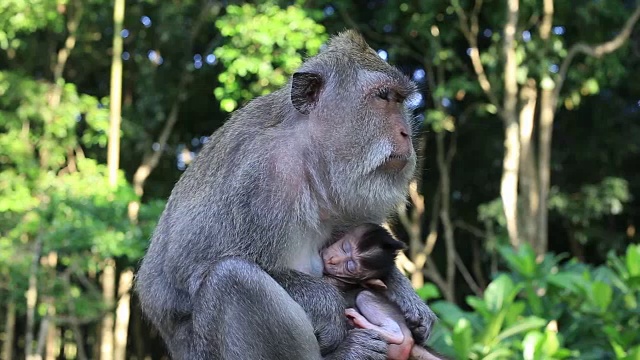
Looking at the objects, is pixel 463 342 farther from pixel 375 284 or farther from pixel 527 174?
pixel 527 174

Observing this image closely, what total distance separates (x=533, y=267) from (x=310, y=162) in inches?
130

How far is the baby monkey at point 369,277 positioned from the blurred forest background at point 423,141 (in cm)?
166

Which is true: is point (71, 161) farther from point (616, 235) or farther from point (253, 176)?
point (253, 176)

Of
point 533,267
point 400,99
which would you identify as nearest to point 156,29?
point 533,267

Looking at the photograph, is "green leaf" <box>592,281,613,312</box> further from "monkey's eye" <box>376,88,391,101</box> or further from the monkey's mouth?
"monkey's eye" <box>376,88,391,101</box>

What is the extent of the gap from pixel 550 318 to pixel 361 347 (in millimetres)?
3285

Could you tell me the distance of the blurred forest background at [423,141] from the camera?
21.9 feet

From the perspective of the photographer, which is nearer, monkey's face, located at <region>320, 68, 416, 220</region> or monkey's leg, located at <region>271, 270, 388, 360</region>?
monkey's leg, located at <region>271, 270, 388, 360</region>

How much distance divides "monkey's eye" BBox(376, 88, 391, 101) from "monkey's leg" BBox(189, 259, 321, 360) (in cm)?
98

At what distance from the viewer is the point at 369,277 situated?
3.86 m

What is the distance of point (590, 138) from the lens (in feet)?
57.0

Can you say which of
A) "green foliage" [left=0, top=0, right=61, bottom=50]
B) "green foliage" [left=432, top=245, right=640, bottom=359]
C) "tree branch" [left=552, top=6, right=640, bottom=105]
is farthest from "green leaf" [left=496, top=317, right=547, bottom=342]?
"green foliage" [left=0, top=0, right=61, bottom=50]

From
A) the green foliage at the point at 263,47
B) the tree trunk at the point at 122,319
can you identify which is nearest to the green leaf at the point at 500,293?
the green foliage at the point at 263,47

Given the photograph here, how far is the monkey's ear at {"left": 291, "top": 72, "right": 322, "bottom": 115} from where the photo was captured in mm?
3814
